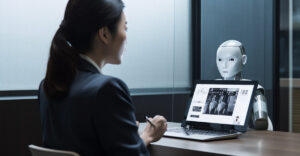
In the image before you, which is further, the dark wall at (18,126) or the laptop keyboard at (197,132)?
the dark wall at (18,126)

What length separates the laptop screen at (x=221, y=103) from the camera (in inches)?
76.5

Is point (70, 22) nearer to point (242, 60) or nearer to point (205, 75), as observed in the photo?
point (242, 60)

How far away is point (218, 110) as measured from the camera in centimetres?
202

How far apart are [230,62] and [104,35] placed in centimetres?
141

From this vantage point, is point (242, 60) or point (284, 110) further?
point (284, 110)

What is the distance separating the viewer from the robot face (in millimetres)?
2654

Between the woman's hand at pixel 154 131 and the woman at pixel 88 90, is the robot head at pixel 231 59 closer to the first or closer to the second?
the woman's hand at pixel 154 131

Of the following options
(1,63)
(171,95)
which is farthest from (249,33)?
(1,63)

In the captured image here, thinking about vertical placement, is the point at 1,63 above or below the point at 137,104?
above

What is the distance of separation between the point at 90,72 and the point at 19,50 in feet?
5.12

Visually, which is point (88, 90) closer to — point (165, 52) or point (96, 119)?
point (96, 119)

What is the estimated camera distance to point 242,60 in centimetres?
270

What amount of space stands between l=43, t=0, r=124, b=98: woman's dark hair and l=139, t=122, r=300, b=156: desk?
50 centimetres

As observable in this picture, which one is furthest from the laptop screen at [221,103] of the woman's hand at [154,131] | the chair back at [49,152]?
the chair back at [49,152]
